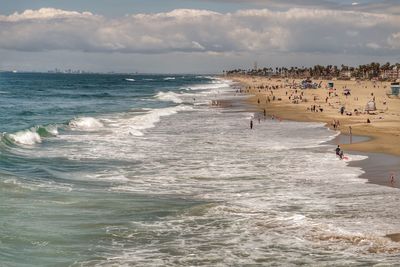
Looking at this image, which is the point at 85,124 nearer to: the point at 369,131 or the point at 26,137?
the point at 26,137

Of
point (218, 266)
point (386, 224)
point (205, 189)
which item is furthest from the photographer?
point (205, 189)

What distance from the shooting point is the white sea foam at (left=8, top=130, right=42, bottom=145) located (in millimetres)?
42481

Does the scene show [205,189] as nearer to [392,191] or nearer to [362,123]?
[392,191]

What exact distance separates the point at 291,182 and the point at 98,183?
370 inches

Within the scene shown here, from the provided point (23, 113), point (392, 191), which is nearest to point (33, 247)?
point (392, 191)

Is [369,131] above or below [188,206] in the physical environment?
above

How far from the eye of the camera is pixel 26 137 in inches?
1718

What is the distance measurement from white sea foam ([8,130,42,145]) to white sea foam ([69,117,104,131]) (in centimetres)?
867

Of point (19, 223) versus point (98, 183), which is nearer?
point (19, 223)

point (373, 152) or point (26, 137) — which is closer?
point (373, 152)

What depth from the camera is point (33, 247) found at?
59.2 ft

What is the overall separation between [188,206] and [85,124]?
35194 mm

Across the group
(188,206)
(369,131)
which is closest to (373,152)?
(369,131)

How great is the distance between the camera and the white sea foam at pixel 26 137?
139 feet
